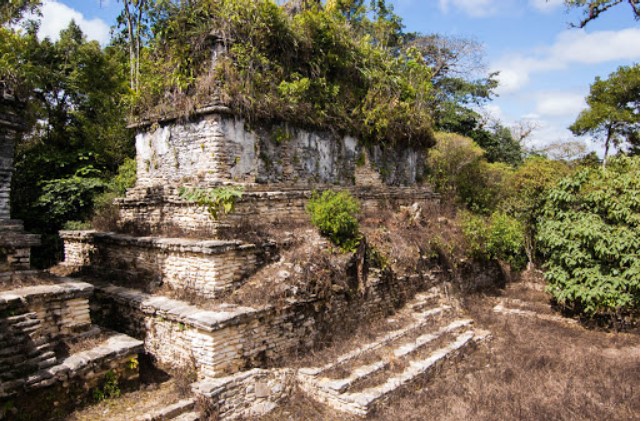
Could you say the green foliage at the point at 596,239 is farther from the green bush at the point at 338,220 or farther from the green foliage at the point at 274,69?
the green bush at the point at 338,220

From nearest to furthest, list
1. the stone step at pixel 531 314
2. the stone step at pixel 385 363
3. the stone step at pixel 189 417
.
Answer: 1. the stone step at pixel 189 417
2. the stone step at pixel 385 363
3. the stone step at pixel 531 314

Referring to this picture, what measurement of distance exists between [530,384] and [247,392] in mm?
4469

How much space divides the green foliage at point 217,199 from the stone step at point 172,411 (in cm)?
319

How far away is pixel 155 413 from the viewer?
5551 millimetres

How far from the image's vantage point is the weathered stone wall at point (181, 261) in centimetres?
727

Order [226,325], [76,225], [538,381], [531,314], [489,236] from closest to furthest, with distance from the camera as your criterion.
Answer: [226,325] → [538,381] → [531,314] → [76,225] → [489,236]

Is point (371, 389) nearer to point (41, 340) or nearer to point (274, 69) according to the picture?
point (41, 340)

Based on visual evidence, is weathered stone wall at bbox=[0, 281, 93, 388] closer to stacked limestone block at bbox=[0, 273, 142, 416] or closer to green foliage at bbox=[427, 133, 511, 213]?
stacked limestone block at bbox=[0, 273, 142, 416]

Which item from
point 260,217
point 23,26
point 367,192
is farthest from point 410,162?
point 23,26

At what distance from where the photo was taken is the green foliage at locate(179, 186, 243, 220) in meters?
7.91

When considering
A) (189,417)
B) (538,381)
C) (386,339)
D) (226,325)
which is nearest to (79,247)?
(226,325)

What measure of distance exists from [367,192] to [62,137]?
11.1 m

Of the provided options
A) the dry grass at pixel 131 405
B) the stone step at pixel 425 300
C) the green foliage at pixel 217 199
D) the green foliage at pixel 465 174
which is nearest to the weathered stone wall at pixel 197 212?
the green foliage at pixel 217 199

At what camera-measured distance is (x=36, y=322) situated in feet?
18.7
